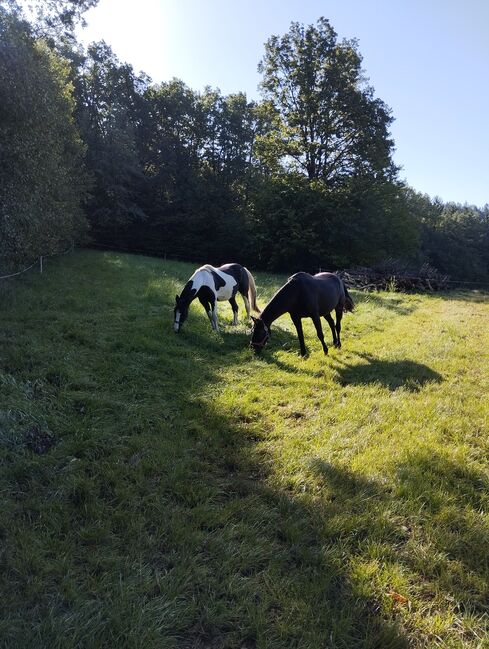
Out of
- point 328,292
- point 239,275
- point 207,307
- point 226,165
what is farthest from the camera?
point 226,165

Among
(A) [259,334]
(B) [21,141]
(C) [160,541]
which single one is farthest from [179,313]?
(B) [21,141]

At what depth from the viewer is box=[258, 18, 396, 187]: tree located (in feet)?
86.0

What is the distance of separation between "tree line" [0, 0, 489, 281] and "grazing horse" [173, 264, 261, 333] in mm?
5712

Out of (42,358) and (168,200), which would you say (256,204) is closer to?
(168,200)

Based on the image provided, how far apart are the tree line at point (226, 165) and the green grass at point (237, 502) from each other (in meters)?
8.75

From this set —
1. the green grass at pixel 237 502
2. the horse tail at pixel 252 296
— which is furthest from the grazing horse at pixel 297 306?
the horse tail at pixel 252 296

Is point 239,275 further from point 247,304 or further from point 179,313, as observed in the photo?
point 179,313

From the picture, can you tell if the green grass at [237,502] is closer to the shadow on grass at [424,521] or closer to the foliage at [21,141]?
the shadow on grass at [424,521]

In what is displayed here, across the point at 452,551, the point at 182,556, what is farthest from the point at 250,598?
the point at 452,551

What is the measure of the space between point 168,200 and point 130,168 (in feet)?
18.0

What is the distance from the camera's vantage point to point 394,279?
1933 centimetres

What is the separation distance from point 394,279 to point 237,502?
59.5 ft

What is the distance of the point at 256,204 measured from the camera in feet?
90.2

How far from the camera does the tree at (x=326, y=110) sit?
2622cm
